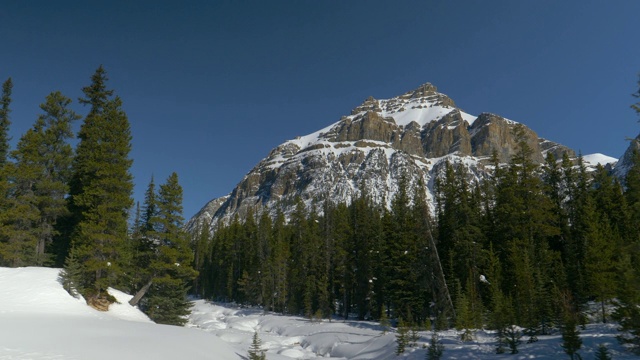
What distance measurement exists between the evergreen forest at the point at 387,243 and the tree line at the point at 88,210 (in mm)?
108

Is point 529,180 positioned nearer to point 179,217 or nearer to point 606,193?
point 606,193

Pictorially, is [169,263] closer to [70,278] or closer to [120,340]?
[70,278]

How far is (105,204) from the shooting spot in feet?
78.4

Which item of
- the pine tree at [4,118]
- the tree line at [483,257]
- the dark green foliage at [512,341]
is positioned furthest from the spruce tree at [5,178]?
the dark green foliage at [512,341]

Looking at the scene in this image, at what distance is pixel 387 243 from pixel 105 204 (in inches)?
1118

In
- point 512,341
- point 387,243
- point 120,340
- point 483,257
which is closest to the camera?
point 120,340

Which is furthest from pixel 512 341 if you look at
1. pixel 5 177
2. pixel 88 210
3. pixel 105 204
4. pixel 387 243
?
pixel 5 177

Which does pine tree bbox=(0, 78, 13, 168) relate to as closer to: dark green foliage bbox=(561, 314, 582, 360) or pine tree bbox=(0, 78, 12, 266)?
pine tree bbox=(0, 78, 12, 266)

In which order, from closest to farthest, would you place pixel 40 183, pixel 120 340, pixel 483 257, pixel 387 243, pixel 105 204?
pixel 120 340 < pixel 105 204 < pixel 40 183 < pixel 483 257 < pixel 387 243

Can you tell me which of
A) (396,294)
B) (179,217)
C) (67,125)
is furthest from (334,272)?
(67,125)

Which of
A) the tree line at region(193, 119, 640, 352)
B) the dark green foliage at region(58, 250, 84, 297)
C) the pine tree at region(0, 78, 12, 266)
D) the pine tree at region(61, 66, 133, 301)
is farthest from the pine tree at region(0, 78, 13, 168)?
the tree line at region(193, 119, 640, 352)

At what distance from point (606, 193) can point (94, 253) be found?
49160 millimetres

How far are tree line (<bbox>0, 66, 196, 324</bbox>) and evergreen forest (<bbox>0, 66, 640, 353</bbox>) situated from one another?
0.35 feet

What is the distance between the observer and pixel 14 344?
11320 mm
